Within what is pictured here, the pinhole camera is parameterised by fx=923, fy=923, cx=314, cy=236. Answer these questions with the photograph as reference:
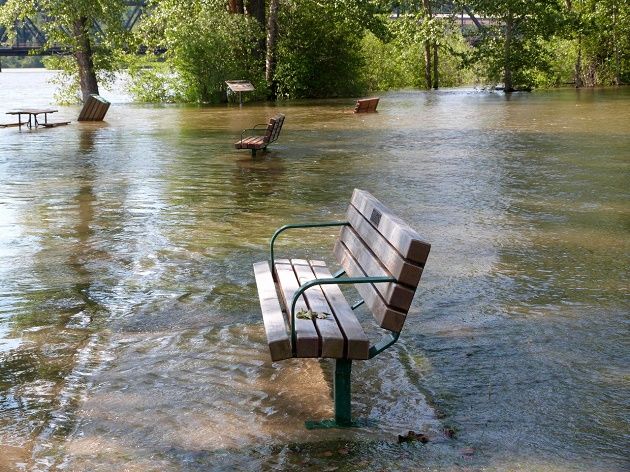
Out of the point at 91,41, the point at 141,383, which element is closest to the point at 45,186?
the point at 141,383

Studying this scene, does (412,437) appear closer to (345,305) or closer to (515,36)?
(345,305)

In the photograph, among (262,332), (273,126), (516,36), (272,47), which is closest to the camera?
(262,332)

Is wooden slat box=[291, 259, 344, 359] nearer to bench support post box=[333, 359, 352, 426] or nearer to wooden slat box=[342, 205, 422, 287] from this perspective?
bench support post box=[333, 359, 352, 426]

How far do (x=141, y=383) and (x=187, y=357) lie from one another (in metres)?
0.47

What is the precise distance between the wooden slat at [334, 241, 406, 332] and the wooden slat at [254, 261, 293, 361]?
17.8 inches

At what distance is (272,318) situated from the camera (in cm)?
463

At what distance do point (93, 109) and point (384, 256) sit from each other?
71.3 feet

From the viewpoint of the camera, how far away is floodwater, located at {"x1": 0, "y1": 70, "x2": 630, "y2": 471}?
4348 millimetres

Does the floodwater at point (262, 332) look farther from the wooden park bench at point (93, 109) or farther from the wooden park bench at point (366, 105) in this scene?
the wooden park bench at point (366, 105)

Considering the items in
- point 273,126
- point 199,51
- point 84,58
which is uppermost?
point 199,51

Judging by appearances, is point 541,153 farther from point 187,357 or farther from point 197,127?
point 187,357

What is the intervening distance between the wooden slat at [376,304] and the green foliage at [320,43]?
32348 millimetres

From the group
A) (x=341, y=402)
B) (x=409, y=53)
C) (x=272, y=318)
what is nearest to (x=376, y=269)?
(x=272, y=318)

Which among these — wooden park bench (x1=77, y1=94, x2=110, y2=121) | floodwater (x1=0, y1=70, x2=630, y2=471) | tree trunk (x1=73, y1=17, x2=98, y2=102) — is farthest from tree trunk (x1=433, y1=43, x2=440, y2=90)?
floodwater (x1=0, y1=70, x2=630, y2=471)
